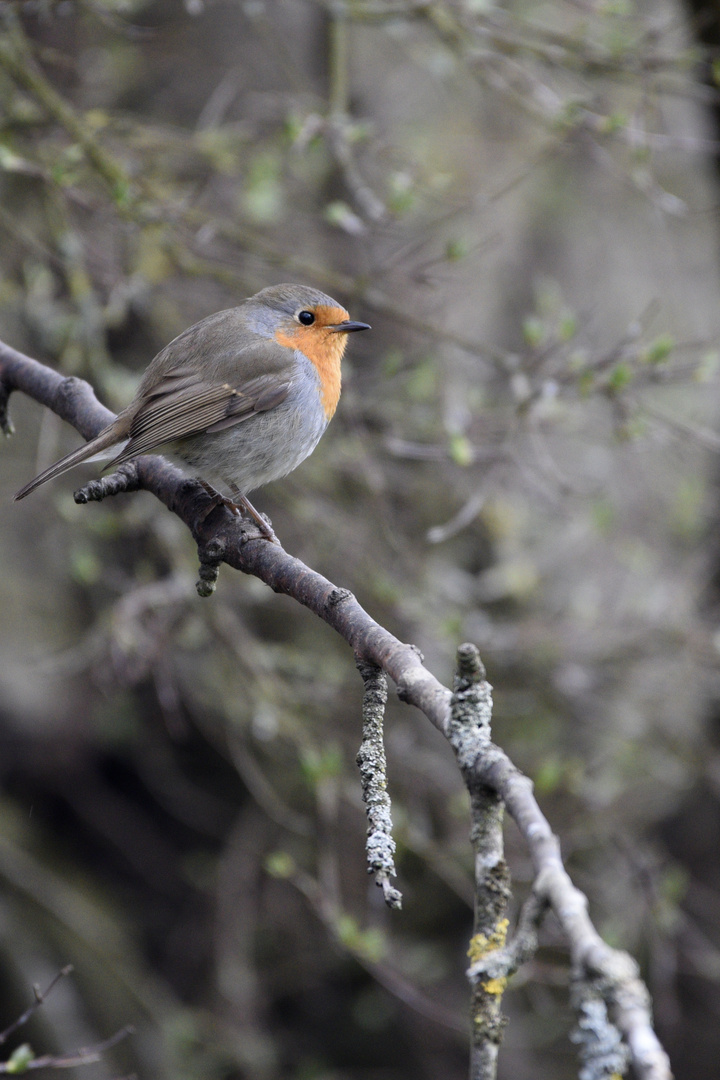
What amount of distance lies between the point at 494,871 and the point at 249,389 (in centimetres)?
274

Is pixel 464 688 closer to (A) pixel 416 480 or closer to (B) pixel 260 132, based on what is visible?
(A) pixel 416 480

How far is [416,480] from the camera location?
5.87 metres

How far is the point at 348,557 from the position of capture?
480 cm

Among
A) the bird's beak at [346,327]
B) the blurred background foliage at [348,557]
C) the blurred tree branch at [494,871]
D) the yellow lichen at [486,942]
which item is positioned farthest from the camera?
the blurred background foliage at [348,557]

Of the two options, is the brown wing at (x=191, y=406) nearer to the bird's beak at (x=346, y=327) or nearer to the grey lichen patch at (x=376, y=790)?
the bird's beak at (x=346, y=327)

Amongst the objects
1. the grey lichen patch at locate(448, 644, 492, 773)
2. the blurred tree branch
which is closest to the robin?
the blurred tree branch

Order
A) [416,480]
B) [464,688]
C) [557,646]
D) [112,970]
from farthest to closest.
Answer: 1. [416,480]
2. [112,970]
3. [557,646]
4. [464,688]

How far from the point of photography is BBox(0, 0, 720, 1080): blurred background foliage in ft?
14.0

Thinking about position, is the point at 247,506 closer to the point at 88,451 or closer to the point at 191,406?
the point at 191,406

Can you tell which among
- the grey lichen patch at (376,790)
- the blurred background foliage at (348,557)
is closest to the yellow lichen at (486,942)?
the grey lichen patch at (376,790)

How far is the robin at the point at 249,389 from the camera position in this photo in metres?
3.59

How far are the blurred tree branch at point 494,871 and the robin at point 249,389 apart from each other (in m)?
1.28

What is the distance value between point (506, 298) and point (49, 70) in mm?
3684

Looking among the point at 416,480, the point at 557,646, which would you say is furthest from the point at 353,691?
the point at 416,480
